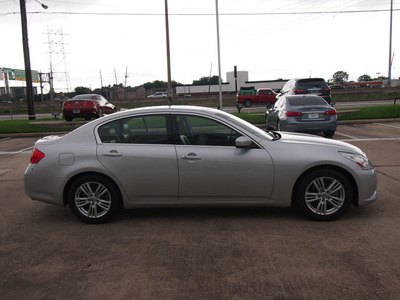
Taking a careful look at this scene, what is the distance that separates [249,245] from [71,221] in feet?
8.26

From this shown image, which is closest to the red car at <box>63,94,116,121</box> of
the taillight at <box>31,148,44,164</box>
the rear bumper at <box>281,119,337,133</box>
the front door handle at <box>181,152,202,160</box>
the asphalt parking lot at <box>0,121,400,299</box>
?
the rear bumper at <box>281,119,337,133</box>

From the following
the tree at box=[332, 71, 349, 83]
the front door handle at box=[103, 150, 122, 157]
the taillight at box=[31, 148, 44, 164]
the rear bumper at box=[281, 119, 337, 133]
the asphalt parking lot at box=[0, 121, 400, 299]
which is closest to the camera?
the asphalt parking lot at box=[0, 121, 400, 299]

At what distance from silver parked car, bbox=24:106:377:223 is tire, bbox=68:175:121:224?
0.04ft

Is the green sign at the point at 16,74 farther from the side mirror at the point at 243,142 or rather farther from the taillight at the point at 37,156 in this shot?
the side mirror at the point at 243,142

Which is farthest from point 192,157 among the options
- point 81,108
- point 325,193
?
point 81,108

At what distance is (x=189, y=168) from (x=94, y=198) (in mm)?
1307

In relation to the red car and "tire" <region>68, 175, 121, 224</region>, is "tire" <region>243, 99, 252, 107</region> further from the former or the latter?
"tire" <region>68, 175, 121, 224</region>

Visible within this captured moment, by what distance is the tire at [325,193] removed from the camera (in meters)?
4.79

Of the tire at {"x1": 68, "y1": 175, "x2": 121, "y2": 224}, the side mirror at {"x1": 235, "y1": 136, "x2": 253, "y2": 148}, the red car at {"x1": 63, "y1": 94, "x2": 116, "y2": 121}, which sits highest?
the red car at {"x1": 63, "y1": 94, "x2": 116, "y2": 121}

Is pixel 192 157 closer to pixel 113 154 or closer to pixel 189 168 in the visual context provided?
pixel 189 168

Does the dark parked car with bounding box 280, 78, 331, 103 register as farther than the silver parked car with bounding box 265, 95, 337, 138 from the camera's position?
Yes

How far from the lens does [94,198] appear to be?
16.3 ft

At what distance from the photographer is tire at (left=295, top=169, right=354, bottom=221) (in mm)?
4785

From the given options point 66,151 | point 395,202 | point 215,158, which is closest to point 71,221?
point 66,151
